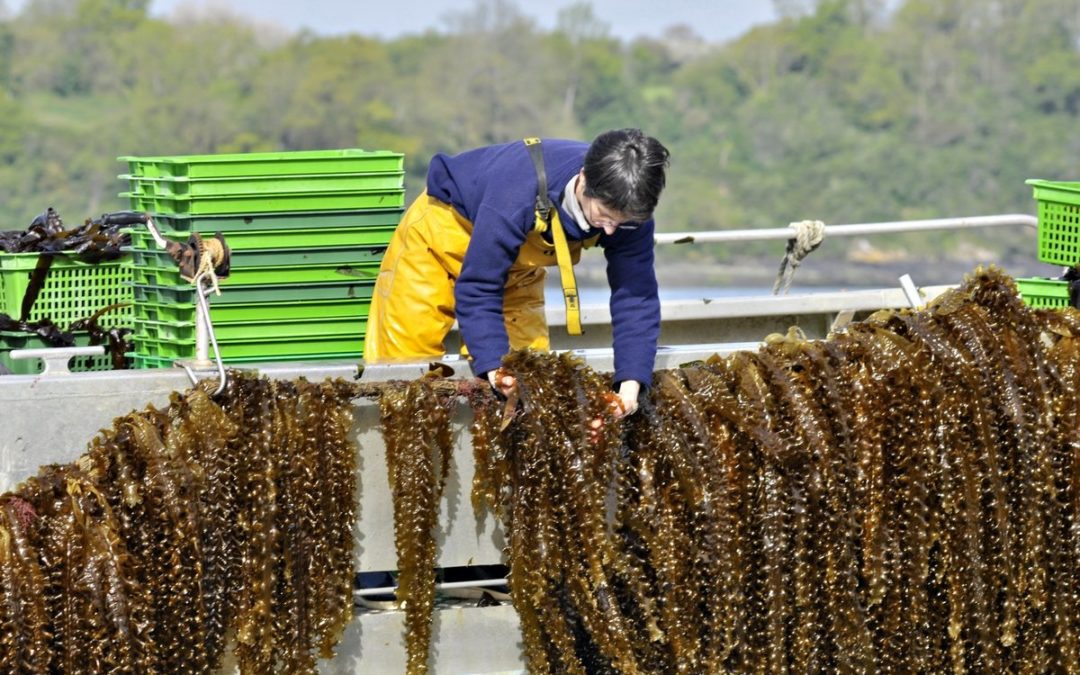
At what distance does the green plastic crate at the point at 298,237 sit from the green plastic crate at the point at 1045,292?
268cm

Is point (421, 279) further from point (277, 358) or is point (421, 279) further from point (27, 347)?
point (27, 347)

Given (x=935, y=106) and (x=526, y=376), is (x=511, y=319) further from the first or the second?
(x=935, y=106)

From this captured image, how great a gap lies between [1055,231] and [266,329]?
3398 mm

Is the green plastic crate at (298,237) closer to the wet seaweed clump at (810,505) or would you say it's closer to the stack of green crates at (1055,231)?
the wet seaweed clump at (810,505)

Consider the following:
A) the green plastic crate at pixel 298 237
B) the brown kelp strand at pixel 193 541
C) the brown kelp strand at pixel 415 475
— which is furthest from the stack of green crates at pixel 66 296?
the brown kelp strand at pixel 415 475

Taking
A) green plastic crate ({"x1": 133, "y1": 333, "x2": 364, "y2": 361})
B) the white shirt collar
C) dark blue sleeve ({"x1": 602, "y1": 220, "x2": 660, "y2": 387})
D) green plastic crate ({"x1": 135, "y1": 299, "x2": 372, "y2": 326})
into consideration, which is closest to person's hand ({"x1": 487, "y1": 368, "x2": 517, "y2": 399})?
dark blue sleeve ({"x1": 602, "y1": 220, "x2": 660, "y2": 387})

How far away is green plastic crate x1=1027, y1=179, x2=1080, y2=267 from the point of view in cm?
693

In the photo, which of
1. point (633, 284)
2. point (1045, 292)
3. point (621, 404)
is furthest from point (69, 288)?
point (1045, 292)

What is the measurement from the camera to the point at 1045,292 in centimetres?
682

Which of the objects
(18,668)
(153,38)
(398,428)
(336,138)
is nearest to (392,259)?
(398,428)

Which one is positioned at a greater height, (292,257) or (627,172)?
(627,172)

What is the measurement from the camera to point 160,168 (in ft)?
21.1

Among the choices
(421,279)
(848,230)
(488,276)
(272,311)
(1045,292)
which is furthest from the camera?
(848,230)

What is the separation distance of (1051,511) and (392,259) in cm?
250
